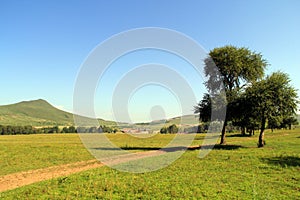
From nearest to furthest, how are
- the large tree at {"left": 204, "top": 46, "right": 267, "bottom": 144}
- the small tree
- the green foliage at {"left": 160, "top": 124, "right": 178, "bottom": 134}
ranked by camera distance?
the large tree at {"left": 204, "top": 46, "right": 267, "bottom": 144} < the small tree < the green foliage at {"left": 160, "top": 124, "right": 178, "bottom": 134}

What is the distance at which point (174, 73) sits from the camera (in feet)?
95.3

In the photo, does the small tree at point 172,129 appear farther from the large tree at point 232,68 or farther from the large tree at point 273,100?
the large tree at point 273,100

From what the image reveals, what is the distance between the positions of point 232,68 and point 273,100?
9.38 m

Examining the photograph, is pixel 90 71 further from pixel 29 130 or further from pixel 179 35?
pixel 29 130

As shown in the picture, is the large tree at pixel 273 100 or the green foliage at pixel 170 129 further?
the green foliage at pixel 170 129

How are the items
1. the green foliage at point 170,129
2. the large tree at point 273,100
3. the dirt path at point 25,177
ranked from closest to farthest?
the dirt path at point 25,177, the large tree at point 273,100, the green foliage at point 170,129

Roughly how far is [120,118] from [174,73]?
8.20m

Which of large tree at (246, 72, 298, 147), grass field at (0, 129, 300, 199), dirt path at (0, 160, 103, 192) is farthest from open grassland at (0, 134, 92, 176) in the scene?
large tree at (246, 72, 298, 147)

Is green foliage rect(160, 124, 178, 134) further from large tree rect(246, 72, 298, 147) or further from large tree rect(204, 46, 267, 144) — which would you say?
large tree rect(246, 72, 298, 147)

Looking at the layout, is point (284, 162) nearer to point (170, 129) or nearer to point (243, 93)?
point (243, 93)

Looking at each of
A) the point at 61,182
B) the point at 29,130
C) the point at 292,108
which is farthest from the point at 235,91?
the point at 29,130

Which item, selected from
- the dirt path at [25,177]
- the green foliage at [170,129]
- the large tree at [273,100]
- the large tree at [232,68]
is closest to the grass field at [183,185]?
the dirt path at [25,177]

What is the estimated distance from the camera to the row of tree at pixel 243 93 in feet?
128

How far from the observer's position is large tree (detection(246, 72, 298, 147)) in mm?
38688
